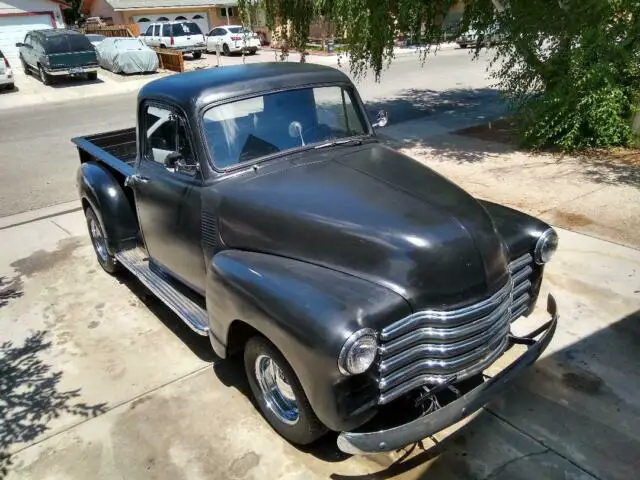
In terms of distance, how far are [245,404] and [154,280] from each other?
4.87 ft

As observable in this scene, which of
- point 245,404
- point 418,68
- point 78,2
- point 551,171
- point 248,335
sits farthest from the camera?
point 78,2

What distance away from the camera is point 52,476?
3.09 metres

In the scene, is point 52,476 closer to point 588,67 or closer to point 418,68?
point 588,67

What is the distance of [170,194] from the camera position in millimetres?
3912

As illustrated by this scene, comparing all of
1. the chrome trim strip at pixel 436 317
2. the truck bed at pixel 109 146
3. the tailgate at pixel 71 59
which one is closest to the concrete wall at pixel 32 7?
the tailgate at pixel 71 59

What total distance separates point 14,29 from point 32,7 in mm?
1551

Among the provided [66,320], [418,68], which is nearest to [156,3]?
[418,68]

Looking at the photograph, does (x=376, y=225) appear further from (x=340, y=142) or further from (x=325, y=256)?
(x=340, y=142)

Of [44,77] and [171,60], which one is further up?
[171,60]

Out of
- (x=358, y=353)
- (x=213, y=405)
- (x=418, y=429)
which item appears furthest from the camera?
(x=213, y=405)

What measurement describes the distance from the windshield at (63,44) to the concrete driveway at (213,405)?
692 inches

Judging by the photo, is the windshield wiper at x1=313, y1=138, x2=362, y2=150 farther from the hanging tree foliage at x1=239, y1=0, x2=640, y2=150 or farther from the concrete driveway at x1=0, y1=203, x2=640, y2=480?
the hanging tree foliage at x1=239, y1=0, x2=640, y2=150

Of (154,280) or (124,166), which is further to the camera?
(124,166)

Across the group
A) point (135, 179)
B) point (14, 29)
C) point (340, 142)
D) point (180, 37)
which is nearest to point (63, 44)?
point (180, 37)
